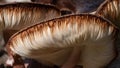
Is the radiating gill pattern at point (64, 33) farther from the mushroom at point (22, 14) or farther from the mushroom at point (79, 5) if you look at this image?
the mushroom at point (79, 5)

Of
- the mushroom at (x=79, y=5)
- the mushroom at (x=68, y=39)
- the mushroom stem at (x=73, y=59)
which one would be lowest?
the mushroom stem at (x=73, y=59)

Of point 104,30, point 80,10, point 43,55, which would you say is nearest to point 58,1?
point 80,10

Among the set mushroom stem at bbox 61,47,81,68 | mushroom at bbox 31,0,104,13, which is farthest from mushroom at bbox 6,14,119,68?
mushroom at bbox 31,0,104,13

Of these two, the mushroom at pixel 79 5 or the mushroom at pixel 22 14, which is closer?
the mushroom at pixel 22 14

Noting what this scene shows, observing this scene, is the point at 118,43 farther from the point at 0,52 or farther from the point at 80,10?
the point at 0,52

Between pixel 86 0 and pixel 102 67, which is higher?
pixel 86 0

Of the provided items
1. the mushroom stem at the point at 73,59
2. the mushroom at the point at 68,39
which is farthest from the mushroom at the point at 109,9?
the mushroom stem at the point at 73,59
